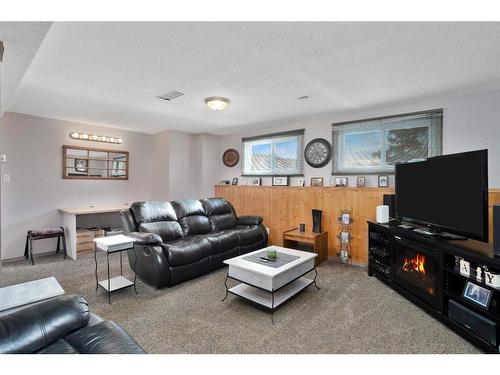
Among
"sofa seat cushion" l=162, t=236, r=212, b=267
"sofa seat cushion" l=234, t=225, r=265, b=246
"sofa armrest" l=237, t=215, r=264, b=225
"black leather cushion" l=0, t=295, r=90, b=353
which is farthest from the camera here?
"sofa armrest" l=237, t=215, r=264, b=225

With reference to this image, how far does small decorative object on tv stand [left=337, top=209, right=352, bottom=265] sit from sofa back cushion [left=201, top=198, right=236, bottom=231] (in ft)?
5.76

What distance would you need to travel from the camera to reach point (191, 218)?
3928 mm

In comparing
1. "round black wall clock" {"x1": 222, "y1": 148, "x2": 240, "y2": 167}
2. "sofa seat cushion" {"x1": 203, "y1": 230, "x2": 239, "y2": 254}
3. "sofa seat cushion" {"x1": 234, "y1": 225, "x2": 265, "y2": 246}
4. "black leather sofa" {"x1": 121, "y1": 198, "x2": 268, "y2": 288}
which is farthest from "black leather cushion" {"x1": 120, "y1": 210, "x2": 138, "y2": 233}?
"round black wall clock" {"x1": 222, "y1": 148, "x2": 240, "y2": 167}

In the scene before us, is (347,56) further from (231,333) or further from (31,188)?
(31,188)

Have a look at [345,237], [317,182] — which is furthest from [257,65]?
[345,237]

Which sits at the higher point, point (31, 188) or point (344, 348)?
point (31, 188)

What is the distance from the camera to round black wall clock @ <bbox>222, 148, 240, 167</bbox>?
574 cm

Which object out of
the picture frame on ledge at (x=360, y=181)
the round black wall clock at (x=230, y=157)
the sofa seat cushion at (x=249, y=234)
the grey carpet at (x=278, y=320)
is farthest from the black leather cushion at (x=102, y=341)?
the round black wall clock at (x=230, y=157)

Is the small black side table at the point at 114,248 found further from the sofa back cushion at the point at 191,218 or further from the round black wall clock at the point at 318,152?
the round black wall clock at the point at 318,152

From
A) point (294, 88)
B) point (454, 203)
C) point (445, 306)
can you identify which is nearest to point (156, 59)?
point (294, 88)

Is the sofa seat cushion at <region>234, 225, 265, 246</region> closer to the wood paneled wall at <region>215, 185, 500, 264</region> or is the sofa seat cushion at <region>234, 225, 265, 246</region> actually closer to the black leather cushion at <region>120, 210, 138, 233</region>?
the wood paneled wall at <region>215, 185, 500, 264</region>

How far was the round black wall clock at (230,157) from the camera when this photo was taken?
5.74 m

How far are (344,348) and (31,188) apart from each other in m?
5.09

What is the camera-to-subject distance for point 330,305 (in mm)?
2547
